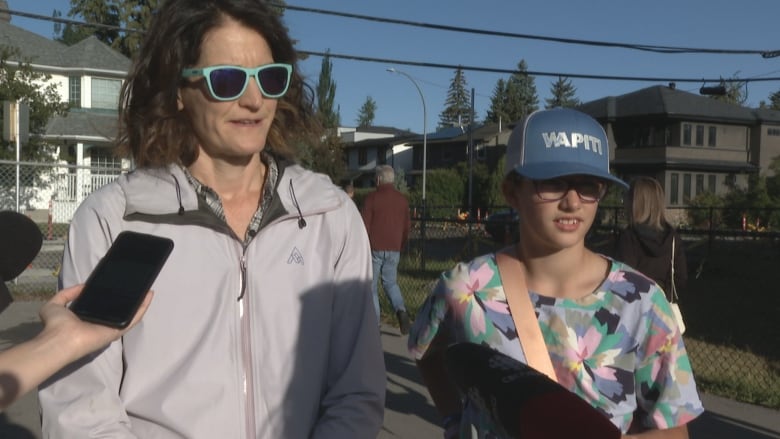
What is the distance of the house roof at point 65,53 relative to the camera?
3590cm

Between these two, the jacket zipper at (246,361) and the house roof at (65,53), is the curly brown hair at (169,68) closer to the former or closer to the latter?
the jacket zipper at (246,361)

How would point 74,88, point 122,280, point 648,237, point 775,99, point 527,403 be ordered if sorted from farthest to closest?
point 775,99
point 74,88
point 648,237
point 122,280
point 527,403

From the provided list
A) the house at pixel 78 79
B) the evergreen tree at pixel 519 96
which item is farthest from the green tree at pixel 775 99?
the house at pixel 78 79

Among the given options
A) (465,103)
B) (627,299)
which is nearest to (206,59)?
(627,299)

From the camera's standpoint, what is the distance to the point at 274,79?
2389mm

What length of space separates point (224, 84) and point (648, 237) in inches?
187

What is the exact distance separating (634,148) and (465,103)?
297 feet

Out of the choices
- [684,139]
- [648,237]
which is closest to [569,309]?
[648,237]

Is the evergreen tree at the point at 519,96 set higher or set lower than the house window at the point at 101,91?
higher

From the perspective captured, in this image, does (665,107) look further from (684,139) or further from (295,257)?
(295,257)

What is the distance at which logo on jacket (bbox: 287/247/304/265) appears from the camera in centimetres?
221

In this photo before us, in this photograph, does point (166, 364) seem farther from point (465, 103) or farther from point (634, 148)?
point (465, 103)

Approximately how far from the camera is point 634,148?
50.1m

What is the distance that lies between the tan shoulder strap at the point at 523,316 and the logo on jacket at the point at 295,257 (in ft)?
1.97
